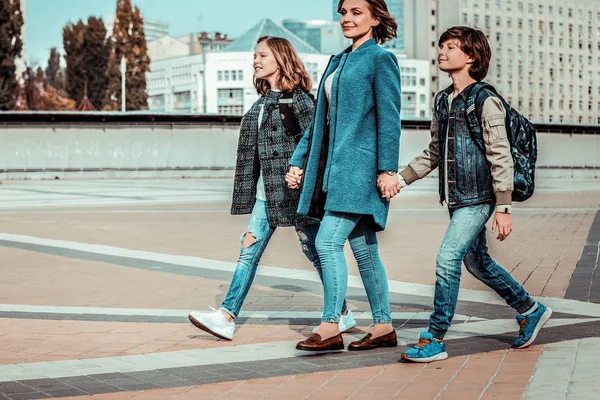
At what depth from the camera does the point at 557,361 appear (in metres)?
5.07

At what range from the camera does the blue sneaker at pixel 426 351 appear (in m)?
5.11

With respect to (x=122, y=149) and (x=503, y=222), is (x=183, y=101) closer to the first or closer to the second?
(x=122, y=149)

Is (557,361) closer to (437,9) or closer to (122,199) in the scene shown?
(122,199)

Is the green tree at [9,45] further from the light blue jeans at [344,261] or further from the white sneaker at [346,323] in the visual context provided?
the light blue jeans at [344,261]

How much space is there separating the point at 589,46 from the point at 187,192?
149812mm

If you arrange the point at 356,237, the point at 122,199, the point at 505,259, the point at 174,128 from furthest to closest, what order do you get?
the point at 174,128, the point at 122,199, the point at 505,259, the point at 356,237

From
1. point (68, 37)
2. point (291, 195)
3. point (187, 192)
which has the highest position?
point (68, 37)

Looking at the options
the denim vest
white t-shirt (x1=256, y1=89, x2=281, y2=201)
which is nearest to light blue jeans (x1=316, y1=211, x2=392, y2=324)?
the denim vest

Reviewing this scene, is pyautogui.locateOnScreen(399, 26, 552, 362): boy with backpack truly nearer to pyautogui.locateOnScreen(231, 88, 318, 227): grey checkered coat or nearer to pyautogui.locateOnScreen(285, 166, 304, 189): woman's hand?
pyautogui.locateOnScreen(285, 166, 304, 189): woman's hand

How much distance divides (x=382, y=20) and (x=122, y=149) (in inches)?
1294

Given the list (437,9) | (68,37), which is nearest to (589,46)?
(437,9)

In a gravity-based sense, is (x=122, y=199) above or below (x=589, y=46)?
below

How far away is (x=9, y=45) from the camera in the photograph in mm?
61719

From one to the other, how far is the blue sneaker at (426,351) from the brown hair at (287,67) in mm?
1567
